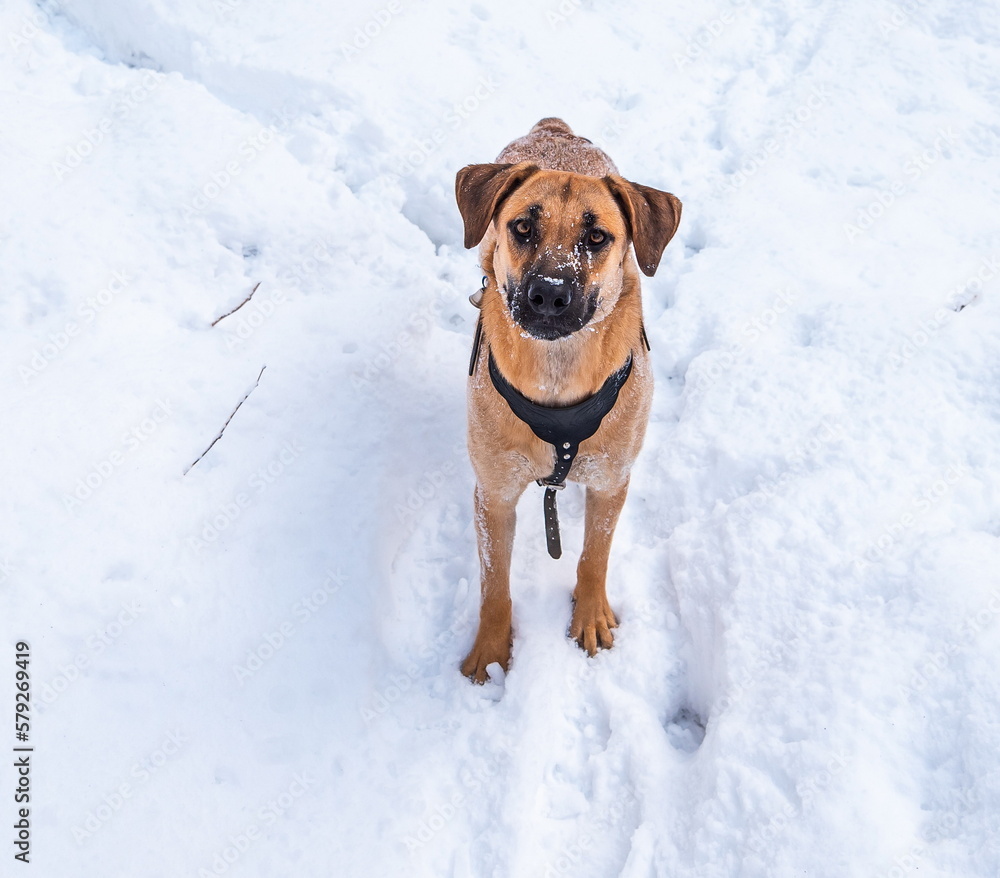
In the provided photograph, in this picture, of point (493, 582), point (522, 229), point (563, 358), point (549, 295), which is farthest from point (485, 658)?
point (522, 229)

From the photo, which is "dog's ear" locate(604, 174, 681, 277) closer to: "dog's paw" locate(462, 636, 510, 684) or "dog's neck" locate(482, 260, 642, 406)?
"dog's neck" locate(482, 260, 642, 406)

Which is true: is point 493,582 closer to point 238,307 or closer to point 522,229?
point 522,229

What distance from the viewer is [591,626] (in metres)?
3.54

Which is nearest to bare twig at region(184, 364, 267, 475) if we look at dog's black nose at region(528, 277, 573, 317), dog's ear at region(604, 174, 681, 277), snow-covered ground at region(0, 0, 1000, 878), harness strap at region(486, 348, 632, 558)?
snow-covered ground at region(0, 0, 1000, 878)

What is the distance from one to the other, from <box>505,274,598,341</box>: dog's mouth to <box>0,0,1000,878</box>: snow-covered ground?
63.5 inches

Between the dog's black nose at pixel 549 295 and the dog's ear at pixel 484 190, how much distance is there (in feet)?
1.91

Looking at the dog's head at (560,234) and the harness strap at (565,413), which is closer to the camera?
the dog's head at (560,234)

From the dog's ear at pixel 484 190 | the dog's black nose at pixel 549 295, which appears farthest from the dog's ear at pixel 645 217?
the dog's black nose at pixel 549 295

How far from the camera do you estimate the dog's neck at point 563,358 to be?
286 cm

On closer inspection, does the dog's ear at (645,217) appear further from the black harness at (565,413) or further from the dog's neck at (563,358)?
the black harness at (565,413)

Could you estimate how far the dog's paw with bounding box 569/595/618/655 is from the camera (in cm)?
353

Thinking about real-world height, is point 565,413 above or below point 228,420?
below

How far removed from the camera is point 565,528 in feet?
13.4

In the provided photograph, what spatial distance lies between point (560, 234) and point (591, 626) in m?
1.94
